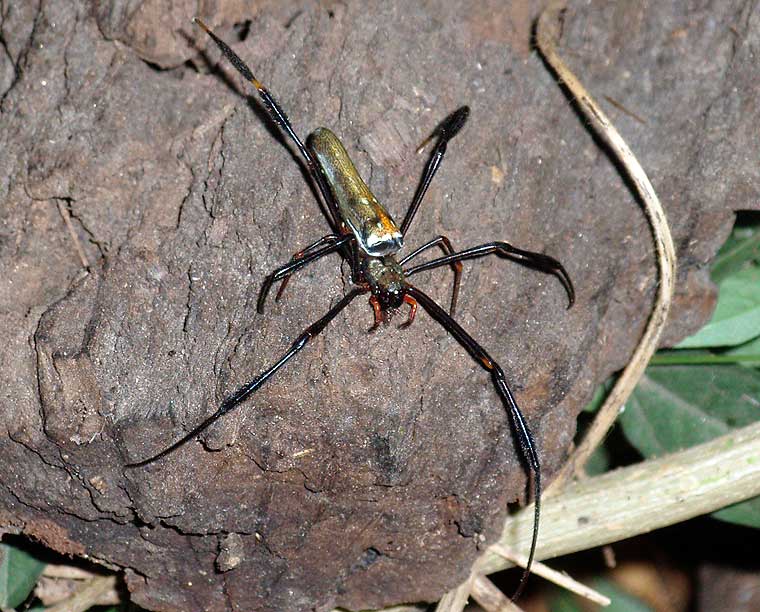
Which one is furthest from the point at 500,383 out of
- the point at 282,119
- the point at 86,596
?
the point at 86,596

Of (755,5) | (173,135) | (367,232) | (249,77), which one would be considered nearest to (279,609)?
(367,232)

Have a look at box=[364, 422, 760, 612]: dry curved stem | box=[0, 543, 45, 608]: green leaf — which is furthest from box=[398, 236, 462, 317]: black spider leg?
box=[0, 543, 45, 608]: green leaf

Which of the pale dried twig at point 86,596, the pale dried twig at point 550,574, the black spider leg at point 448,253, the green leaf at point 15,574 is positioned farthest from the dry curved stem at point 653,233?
the green leaf at point 15,574

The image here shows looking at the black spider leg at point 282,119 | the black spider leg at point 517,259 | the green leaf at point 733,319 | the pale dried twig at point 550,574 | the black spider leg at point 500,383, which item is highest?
the green leaf at point 733,319

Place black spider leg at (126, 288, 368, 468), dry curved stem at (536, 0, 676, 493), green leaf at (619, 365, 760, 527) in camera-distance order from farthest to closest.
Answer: green leaf at (619, 365, 760, 527) < dry curved stem at (536, 0, 676, 493) < black spider leg at (126, 288, 368, 468)

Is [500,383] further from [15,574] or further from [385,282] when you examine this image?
[15,574]

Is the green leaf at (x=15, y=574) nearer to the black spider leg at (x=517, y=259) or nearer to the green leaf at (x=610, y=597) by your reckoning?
the black spider leg at (x=517, y=259)

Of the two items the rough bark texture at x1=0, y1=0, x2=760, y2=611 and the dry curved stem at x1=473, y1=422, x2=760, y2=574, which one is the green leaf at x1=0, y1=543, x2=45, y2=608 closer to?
the rough bark texture at x1=0, y1=0, x2=760, y2=611
